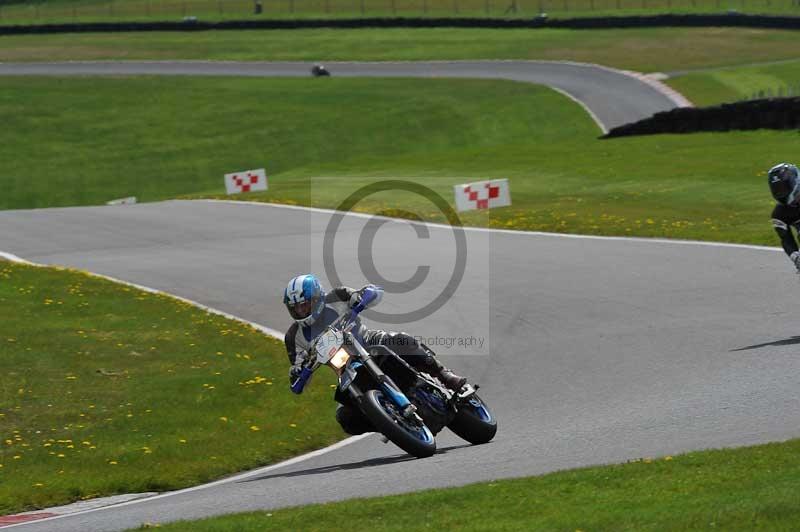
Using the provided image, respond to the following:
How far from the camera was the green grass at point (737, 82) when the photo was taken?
178 ft

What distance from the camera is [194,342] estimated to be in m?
17.6

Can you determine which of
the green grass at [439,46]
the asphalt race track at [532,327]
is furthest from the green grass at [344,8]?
the asphalt race track at [532,327]

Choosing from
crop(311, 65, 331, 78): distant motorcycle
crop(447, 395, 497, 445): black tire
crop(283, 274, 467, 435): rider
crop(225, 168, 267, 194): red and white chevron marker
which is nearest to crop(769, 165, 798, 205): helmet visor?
crop(447, 395, 497, 445): black tire

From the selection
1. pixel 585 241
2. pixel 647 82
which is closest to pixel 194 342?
pixel 585 241

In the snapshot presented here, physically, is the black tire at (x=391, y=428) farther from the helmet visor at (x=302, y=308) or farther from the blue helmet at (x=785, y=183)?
the blue helmet at (x=785, y=183)

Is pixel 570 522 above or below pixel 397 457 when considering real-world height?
above

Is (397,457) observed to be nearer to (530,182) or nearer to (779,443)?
(779,443)

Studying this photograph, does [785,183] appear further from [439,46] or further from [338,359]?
[439,46]

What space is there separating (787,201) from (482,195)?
1398cm

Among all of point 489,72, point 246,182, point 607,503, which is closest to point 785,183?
point 607,503

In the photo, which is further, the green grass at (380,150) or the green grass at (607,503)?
the green grass at (380,150)

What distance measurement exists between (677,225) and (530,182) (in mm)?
10489

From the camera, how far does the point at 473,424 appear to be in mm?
11773

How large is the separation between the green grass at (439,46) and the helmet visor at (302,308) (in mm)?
53253
